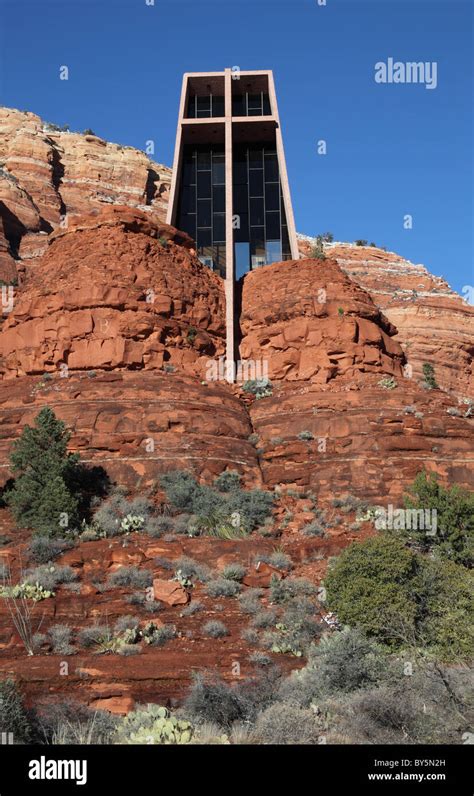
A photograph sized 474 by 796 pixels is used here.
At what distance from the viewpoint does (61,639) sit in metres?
12.9

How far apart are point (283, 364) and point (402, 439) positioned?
764 centimetres

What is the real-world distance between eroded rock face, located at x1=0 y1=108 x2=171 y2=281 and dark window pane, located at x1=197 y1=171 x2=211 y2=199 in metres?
12.7

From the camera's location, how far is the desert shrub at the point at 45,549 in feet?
53.9

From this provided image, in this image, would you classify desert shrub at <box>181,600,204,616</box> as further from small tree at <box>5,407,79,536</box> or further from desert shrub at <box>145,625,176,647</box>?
small tree at <box>5,407,79,536</box>

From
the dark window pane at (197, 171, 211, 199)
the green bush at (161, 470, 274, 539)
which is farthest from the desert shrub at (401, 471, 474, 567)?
the dark window pane at (197, 171, 211, 199)

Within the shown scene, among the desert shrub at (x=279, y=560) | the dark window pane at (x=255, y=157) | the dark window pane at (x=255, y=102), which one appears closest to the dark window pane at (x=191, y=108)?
the dark window pane at (x=255, y=102)

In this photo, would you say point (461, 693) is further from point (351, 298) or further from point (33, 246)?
point (33, 246)

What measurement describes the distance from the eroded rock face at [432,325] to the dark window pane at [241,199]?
516 inches

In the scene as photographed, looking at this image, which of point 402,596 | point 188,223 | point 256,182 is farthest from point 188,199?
point 402,596

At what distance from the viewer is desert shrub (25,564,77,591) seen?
14961 millimetres

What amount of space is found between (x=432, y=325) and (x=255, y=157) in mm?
15886

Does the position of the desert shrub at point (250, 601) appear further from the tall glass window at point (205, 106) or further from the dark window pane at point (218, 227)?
the tall glass window at point (205, 106)

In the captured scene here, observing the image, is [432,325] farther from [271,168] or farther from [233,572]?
[233,572]
